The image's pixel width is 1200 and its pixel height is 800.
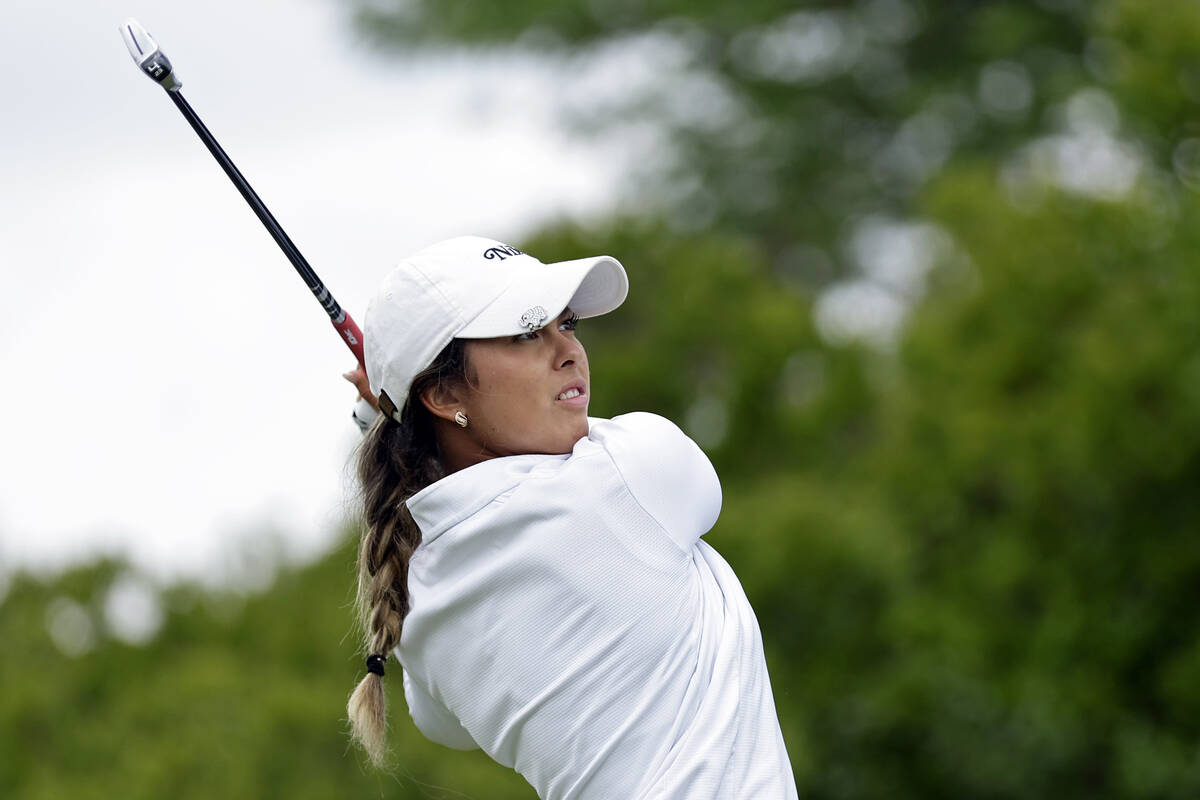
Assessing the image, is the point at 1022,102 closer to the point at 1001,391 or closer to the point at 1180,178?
the point at 1001,391

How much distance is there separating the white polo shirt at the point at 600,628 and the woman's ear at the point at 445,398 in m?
0.12

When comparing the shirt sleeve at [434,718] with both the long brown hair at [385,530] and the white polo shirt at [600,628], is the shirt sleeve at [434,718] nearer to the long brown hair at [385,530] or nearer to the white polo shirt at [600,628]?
the long brown hair at [385,530]

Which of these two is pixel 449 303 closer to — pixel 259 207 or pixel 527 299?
pixel 527 299

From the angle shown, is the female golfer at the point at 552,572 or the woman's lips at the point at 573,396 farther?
the woman's lips at the point at 573,396

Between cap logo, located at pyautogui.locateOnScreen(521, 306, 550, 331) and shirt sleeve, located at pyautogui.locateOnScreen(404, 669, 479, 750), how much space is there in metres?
0.57

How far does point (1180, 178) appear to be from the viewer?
7.48 meters

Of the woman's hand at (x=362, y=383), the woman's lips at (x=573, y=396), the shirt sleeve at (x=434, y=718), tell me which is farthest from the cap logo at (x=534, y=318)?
the shirt sleeve at (x=434, y=718)

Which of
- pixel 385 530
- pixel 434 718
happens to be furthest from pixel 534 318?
pixel 434 718

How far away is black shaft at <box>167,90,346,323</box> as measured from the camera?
251 centimetres

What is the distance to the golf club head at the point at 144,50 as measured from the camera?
244 centimetres

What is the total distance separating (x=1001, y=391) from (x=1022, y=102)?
431 cm

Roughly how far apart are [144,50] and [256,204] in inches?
10.6

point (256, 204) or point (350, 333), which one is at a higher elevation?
point (256, 204)

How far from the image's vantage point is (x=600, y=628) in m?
2.22
